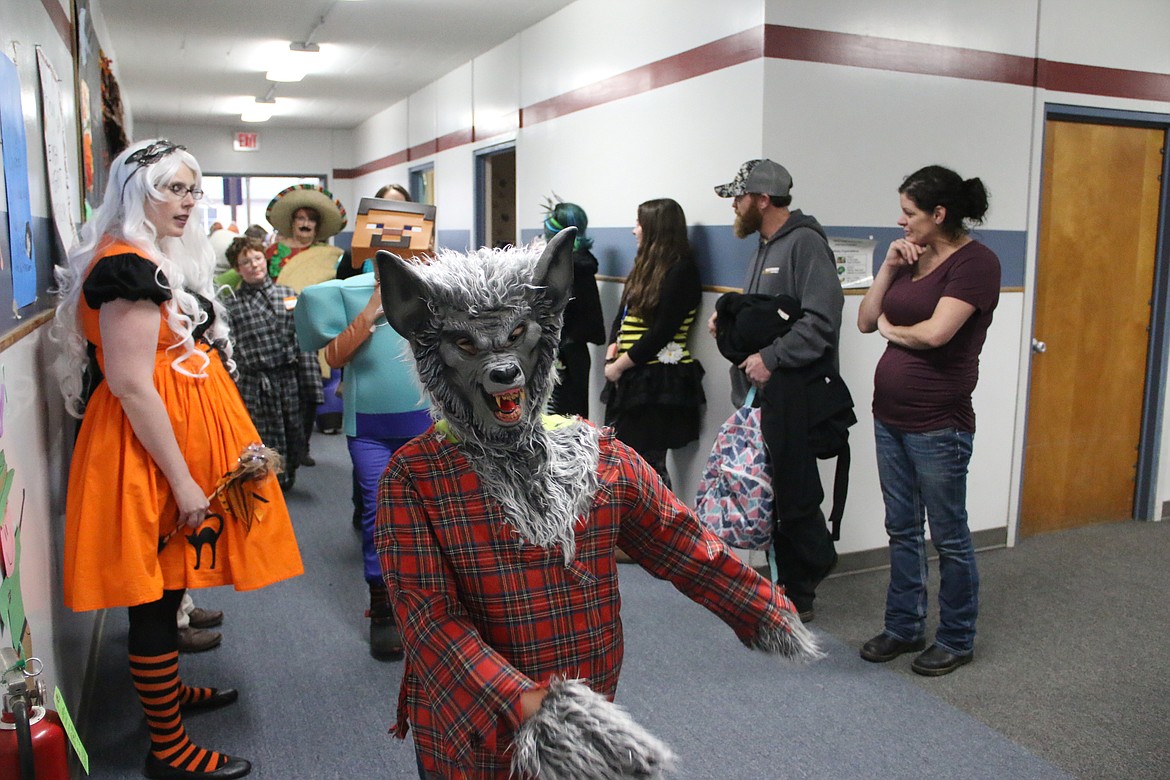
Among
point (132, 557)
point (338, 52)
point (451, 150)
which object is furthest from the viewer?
point (451, 150)

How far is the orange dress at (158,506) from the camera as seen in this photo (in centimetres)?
189

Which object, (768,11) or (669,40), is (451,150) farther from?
(768,11)

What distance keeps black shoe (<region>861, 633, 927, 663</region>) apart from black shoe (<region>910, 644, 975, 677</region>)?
67 millimetres

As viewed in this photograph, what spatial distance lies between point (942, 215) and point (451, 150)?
16.0 feet

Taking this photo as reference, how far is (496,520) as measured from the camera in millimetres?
1142

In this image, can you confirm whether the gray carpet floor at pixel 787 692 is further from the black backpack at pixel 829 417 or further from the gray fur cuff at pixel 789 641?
the gray fur cuff at pixel 789 641

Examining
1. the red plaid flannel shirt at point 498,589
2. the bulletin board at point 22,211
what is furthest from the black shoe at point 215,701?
the red plaid flannel shirt at point 498,589

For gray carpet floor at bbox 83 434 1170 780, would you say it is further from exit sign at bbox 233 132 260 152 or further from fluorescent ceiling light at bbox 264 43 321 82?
exit sign at bbox 233 132 260 152

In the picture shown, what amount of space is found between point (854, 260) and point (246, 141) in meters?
8.93

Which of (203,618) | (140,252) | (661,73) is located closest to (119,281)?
(140,252)

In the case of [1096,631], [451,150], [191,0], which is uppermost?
[191,0]

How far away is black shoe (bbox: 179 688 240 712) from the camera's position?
248 centimetres

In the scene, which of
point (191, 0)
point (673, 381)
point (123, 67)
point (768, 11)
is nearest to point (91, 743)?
point (673, 381)

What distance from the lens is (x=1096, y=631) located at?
3.09 m
